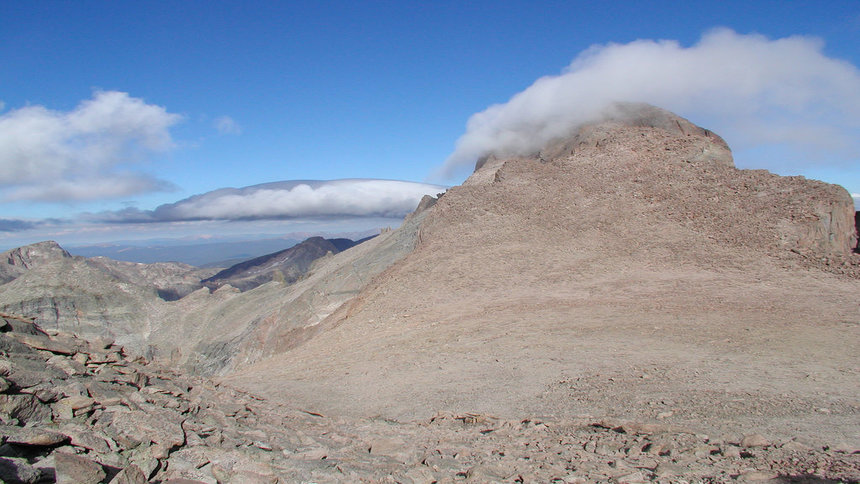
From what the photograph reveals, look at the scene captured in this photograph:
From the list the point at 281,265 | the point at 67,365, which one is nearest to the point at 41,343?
the point at 67,365

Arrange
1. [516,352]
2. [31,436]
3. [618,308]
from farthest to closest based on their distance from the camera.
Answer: [618,308]
[516,352]
[31,436]

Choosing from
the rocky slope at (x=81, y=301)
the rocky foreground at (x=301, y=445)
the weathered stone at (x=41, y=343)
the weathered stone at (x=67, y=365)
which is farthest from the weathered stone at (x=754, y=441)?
the rocky slope at (x=81, y=301)

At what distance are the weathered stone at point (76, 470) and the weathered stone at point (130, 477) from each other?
0.46 feet

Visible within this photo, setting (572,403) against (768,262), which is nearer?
(572,403)

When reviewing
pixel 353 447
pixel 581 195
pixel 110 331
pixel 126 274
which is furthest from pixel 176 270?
pixel 353 447

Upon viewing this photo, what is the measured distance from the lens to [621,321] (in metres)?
13.3

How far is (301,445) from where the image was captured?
22.1 feet

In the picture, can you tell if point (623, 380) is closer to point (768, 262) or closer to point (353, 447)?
point (353, 447)

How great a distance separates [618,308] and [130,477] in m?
12.8

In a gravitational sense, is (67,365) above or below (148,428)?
above

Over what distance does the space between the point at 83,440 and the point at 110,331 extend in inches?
1057

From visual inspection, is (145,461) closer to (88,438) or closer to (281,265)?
(88,438)

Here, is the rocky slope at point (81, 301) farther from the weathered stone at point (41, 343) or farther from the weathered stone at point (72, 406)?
the weathered stone at point (72, 406)

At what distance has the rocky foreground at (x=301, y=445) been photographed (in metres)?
5.05
